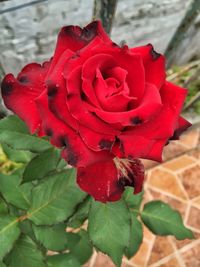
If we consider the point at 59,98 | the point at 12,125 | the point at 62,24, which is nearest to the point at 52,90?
the point at 59,98

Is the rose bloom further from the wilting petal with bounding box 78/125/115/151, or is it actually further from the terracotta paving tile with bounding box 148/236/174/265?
the terracotta paving tile with bounding box 148/236/174/265

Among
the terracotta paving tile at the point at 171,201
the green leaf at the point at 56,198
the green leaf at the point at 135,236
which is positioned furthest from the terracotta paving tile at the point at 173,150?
the green leaf at the point at 56,198

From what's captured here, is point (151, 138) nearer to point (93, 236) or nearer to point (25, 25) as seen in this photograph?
point (93, 236)

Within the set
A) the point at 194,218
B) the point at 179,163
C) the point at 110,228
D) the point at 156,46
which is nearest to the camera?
the point at 110,228

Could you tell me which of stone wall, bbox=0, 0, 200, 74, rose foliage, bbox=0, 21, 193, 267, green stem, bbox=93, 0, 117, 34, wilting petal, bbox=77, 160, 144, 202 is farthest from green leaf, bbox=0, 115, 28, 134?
stone wall, bbox=0, 0, 200, 74

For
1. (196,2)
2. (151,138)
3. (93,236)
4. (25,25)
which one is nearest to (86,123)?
(151,138)

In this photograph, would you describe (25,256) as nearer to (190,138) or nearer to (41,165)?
(41,165)
